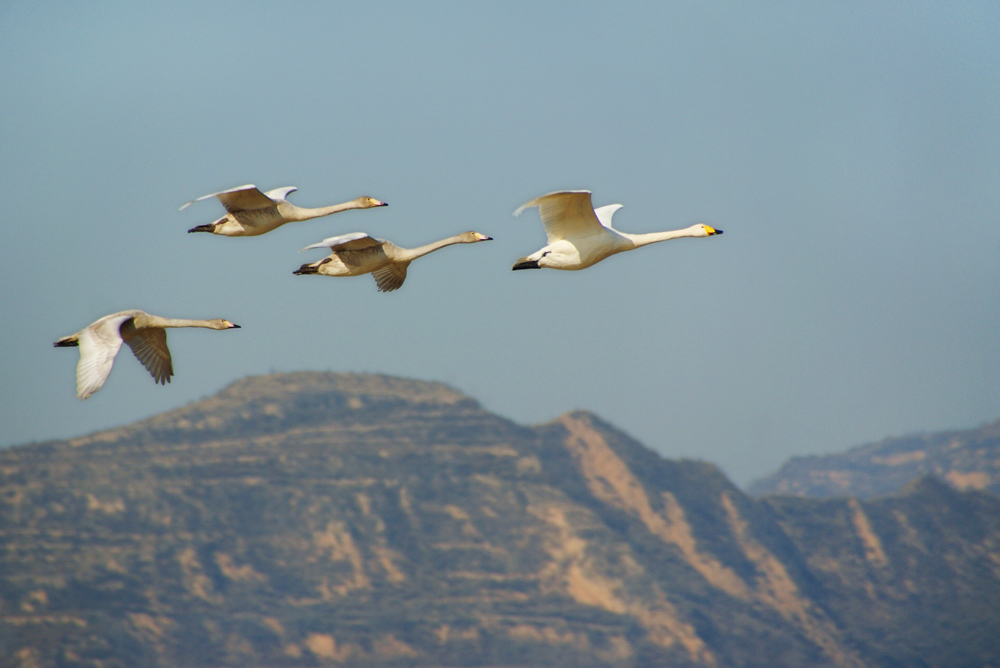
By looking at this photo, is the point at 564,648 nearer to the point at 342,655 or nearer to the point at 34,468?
the point at 342,655

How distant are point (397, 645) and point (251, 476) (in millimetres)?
24623

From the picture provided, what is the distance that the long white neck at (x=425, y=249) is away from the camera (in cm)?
2522

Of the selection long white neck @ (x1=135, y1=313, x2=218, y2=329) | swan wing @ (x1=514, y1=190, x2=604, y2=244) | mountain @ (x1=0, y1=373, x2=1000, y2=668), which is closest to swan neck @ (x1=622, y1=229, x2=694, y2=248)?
swan wing @ (x1=514, y1=190, x2=604, y2=244)

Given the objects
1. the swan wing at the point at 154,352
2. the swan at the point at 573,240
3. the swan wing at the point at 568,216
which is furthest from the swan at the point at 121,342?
the swan wing at the point at 568,216

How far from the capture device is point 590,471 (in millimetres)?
126188

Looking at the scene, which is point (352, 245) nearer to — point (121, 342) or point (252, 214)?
point (252, 214)

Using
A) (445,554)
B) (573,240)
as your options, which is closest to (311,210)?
(573,240)

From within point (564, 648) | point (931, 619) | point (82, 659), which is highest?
point (82, 659)

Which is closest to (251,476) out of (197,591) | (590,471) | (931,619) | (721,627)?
(197,591)

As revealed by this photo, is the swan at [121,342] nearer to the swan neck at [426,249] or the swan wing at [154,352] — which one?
A: the swan wing at [154,352]

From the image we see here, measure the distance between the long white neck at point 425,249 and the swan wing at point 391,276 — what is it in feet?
0.73

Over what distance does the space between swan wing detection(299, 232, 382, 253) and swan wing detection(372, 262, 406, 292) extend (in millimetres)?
660

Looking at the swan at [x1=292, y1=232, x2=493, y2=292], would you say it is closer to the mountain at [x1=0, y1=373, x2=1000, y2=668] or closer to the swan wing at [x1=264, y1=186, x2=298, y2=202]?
the swan wing at [x1=264, y1=186, x2=298, y2=202]

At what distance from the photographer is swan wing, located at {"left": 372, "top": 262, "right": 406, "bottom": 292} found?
25.3 meters
